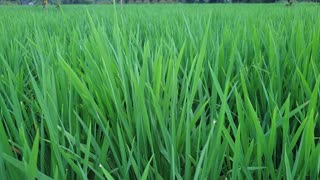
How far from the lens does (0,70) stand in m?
0.67

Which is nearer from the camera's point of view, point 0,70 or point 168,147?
point 168,147

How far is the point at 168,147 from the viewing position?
0.31 metres

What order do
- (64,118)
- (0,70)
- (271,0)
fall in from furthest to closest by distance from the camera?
(271,0) → (0,70) → (64,118)

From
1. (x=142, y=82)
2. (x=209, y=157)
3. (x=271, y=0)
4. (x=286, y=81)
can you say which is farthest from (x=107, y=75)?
(x=271, y=0)

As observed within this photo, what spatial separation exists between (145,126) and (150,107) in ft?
0.17

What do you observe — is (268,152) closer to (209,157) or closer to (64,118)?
(209,157)

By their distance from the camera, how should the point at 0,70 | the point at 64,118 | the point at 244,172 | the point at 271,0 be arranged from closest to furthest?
the point at 244,172, the point at 64,118, the point at 0,70, the point at 271,0

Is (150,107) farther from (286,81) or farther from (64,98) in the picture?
(286,81)

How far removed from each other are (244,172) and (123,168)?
0.10 m

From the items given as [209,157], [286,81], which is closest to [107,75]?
[209,157]

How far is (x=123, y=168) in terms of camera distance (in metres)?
0.31

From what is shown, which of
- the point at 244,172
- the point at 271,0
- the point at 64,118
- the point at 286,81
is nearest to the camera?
the point at 244,172

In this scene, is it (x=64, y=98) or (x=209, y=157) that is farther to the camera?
(x=64, y=98)

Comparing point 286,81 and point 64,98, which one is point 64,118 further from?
point 286,81
